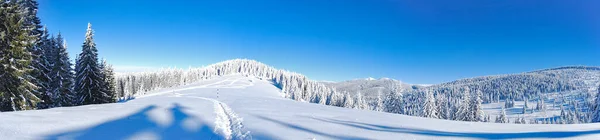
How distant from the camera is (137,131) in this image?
10531 mm

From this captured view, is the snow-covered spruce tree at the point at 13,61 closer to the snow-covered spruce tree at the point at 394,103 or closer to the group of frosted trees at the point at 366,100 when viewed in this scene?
the group of frosted trees at the point at 366,100

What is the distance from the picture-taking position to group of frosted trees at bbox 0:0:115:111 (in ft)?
66.7

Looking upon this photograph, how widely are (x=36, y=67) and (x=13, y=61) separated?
824cm

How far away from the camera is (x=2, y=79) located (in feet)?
65.5

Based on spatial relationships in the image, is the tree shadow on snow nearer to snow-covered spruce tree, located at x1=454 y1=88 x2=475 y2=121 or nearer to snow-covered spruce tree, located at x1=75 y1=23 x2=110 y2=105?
snow-covered spruce tree, located at x1=75 y1=23 x2=110 y2=105

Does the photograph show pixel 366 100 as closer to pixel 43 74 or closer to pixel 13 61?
pixel 43 74

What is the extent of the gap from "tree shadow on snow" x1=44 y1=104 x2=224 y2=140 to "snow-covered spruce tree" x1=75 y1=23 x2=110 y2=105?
26070 mm

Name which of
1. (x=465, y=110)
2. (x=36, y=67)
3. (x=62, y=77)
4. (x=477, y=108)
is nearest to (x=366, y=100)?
(x=465, y=110)

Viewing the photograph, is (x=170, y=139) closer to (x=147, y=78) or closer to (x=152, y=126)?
(x=152, y=126)

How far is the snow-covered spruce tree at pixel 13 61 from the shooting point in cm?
2008

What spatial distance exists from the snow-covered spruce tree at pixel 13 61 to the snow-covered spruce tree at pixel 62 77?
11884mm

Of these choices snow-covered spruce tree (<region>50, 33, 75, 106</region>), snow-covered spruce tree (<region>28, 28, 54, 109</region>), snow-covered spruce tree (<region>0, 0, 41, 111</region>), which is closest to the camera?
snow-covered spruce tree (<region>0, 0, 41, 111</region>)

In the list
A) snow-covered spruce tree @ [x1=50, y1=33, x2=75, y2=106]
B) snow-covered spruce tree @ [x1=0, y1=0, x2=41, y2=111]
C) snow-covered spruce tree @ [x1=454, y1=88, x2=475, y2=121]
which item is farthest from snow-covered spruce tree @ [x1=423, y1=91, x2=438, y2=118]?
snow-covered spruce tree @ [x1=0, y1=0, x2=41, y2=111]

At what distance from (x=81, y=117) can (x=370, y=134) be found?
10820 millimetres
